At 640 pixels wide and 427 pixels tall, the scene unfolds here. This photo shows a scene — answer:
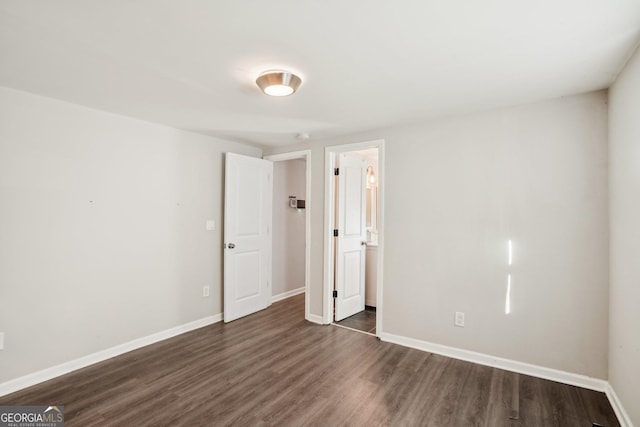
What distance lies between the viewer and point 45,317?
251 cm

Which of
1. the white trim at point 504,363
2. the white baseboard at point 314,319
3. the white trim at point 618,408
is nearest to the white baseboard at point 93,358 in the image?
the white baseboard at point 314,319

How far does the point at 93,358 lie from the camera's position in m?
2.78

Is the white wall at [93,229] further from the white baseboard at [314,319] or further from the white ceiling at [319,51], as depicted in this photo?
the white baseboard at [314,319]

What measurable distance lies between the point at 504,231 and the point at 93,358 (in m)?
3.74

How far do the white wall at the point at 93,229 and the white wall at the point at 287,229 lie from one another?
51.4 inches

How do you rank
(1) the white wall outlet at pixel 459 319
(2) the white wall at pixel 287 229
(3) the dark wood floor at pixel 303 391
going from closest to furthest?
(3) the dark wood floor at pixel 303 391
(1) the white wall outlet at pixel 459 319
(2) the white wall at pixel 287 229

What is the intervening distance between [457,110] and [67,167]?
11.0 ft

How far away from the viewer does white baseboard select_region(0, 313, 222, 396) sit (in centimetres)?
235

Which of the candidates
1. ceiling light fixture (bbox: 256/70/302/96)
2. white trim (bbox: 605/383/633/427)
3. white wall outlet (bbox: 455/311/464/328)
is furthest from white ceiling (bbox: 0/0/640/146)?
white trim (bbox: 605/383/633/427)

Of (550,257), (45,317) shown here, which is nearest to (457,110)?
(550,257)

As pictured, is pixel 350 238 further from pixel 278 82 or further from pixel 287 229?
pixel 278 82

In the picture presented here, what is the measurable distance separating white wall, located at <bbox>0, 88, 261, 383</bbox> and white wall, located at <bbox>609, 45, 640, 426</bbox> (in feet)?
12.1

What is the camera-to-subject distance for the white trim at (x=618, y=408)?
1.91 m

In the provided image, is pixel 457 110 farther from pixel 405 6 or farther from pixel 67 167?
pixel 67 167
